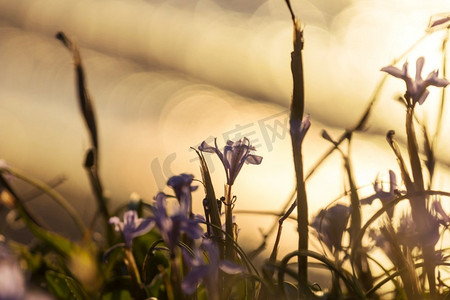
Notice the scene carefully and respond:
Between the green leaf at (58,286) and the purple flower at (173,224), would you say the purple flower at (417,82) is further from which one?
the green leaf at (58,286)

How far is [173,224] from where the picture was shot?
24.2 inches

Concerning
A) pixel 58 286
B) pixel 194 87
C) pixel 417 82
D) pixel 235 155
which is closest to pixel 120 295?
pixel 58 286

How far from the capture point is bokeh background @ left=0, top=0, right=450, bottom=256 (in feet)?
8.77

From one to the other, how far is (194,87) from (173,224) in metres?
3.33

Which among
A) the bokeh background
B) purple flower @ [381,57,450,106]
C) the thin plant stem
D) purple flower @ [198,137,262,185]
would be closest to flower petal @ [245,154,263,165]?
purple flower @ [198,137,262,185]

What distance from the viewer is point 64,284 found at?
88 centimetres

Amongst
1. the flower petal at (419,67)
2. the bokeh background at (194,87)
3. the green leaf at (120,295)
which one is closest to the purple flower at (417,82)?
the flower petal at (419,67)

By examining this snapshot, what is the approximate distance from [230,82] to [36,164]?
1.52m

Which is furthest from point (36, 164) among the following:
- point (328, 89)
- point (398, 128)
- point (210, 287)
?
point (210, 287)

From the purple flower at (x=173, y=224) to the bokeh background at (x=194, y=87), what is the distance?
4.00 ft

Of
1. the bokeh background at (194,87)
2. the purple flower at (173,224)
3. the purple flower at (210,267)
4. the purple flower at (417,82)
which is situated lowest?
the purple flower at (210,267)

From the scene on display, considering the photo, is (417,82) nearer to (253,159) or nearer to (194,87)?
(253,159)

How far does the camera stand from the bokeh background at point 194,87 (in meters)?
2.67

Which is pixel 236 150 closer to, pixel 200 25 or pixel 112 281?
pixel 112 281
